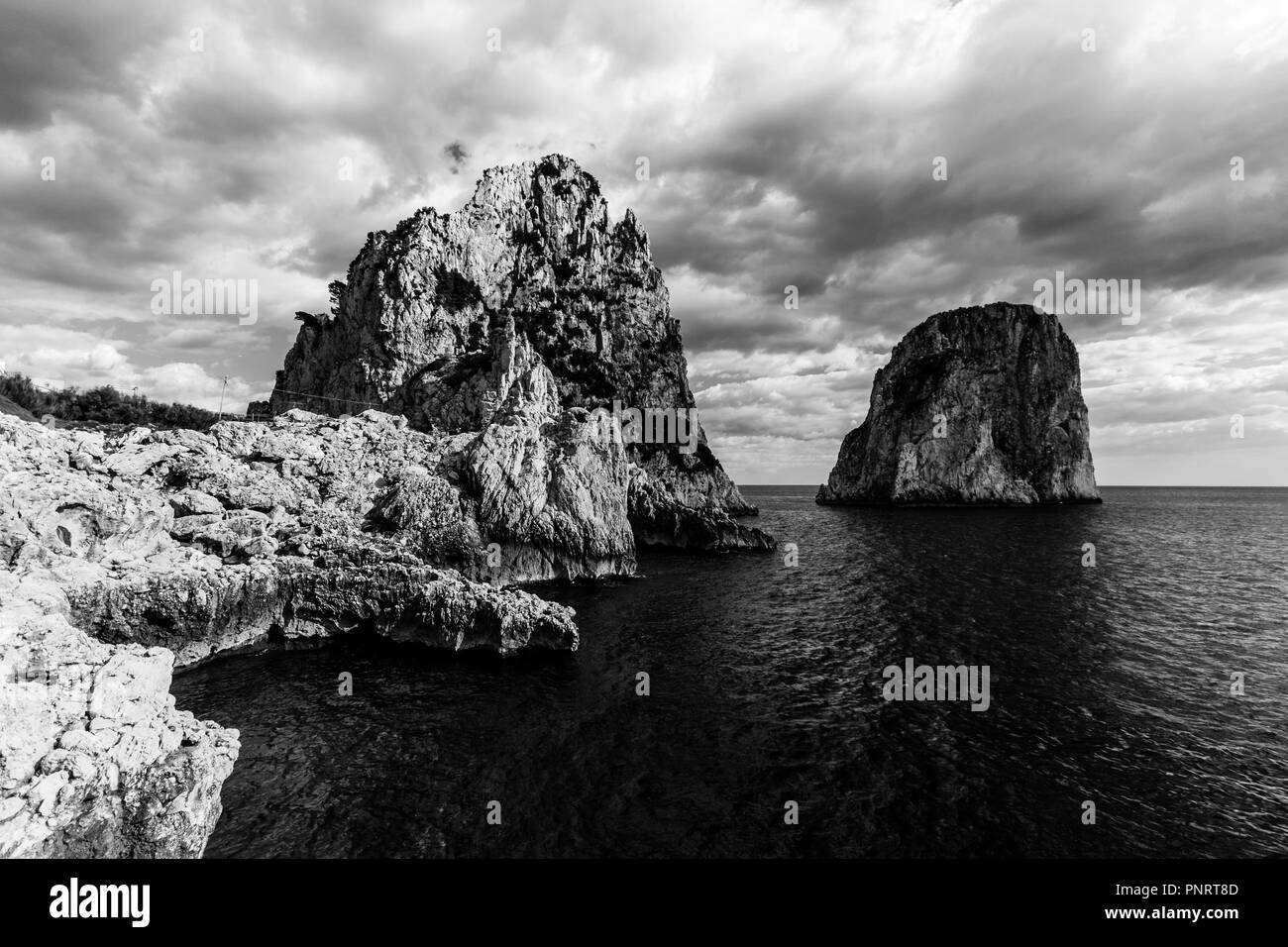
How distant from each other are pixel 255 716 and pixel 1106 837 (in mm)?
28765

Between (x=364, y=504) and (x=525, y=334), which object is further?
(x=525, y=334)

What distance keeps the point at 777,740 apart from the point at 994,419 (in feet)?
519

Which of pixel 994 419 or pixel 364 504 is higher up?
pixel 994 419

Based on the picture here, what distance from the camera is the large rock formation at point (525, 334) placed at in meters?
74.3

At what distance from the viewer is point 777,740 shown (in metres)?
20.2

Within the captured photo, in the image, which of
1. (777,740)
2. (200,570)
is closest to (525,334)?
(200,570)

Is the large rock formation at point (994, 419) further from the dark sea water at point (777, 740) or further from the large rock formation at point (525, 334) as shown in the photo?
the dark sea water at point (777, 740)

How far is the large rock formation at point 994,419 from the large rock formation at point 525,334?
6651 centimetres

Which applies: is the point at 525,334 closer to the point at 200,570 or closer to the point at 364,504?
the point at 364,504

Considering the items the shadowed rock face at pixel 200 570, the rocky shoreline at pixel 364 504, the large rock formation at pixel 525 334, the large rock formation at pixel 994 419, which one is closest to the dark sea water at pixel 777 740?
the shadowed rock face at pixel 200 570

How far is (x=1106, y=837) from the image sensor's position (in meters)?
14.9
